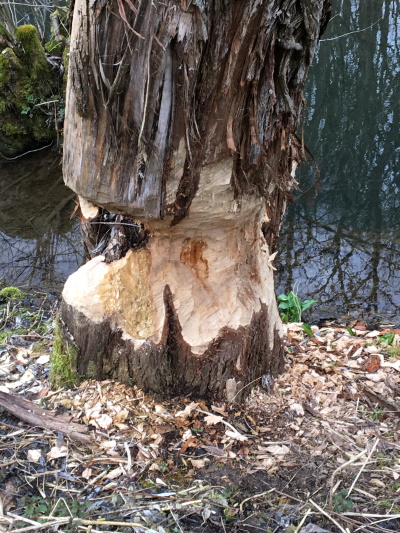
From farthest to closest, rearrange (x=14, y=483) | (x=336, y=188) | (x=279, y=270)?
(x=336, y=188) → (x=279, y=270) → (x=14, y=483)

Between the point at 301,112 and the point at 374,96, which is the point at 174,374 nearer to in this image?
the point at 301,112

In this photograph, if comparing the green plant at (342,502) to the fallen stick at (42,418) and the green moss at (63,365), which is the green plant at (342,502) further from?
the green moss at (63,365)

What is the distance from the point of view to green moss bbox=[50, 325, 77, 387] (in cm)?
258

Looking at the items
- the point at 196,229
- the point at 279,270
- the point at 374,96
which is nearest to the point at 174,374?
the point at 196,229

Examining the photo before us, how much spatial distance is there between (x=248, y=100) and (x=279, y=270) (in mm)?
3816

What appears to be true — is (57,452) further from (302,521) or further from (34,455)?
(302,521)

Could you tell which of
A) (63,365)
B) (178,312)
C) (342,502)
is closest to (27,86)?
(63,365)

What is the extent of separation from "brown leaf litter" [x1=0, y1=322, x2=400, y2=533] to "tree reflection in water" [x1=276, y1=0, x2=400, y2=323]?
1.07 meters

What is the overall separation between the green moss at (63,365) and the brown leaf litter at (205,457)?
6 cm

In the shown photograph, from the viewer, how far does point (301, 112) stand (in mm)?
2285

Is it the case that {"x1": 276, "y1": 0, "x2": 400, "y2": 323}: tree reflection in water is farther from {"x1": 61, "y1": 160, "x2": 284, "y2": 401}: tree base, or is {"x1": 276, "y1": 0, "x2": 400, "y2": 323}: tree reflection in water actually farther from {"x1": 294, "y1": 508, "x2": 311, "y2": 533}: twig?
{"x1": 294, "y1": 508, "x2": 311, "y2": 533}: twig

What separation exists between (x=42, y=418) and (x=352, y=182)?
611 cm

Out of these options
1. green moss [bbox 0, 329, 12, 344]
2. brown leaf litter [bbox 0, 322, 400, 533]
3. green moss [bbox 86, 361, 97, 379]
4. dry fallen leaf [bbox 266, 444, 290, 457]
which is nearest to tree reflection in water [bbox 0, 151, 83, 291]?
green moss [bbox 0, 329, 12, 344]

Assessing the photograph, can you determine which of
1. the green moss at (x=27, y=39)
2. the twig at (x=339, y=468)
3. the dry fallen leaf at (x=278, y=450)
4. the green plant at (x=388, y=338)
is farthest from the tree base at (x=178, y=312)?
the green moss at (x=27, y=39)
